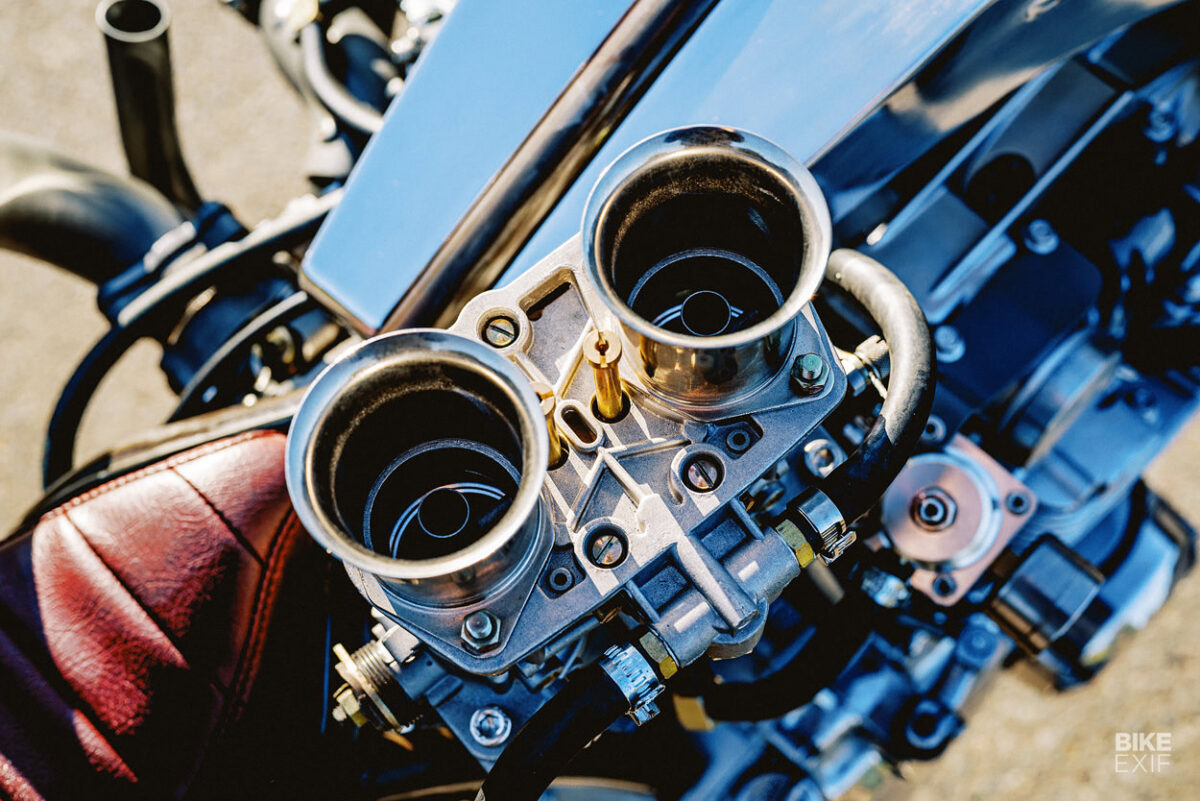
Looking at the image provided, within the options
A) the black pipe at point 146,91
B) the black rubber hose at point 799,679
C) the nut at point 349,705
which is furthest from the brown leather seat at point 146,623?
the black pipe at point 146,91

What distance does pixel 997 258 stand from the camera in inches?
50.6

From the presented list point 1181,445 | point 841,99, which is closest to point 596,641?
point 841,99

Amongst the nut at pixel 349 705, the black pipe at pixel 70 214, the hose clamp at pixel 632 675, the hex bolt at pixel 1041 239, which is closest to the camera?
the hose clamp at pixel 632 675

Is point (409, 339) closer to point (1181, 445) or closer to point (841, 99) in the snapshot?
point (841, 99)

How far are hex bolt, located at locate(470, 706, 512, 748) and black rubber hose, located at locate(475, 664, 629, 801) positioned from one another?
0.18 m

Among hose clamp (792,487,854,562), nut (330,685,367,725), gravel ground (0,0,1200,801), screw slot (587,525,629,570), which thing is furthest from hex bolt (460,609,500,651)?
gravel ground (0,0,1200,801)

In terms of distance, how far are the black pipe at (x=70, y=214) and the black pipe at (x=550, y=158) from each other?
25.3 inches

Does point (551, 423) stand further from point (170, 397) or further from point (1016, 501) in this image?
point (170, 397)

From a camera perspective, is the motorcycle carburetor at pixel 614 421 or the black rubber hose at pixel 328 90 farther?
the black rubber hose at pixel 328 90

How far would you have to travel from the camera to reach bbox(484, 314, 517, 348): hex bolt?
877 millimetres

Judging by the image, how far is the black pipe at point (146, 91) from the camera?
1462 mm

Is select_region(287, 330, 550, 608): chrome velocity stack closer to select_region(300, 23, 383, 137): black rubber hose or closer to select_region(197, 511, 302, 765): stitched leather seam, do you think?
select_region(197, 511, 302, 765): stitched leather seam

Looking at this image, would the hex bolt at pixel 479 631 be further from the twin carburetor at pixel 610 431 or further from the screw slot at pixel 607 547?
the screw slot at pixel 607 547

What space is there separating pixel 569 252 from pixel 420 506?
0.31 meters
